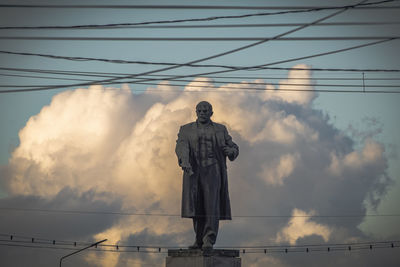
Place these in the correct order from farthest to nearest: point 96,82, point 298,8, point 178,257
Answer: point 96,82 < point 298,8 < point 178,257

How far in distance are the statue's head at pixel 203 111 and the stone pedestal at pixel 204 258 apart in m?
2.94

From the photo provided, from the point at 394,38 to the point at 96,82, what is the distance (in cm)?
737

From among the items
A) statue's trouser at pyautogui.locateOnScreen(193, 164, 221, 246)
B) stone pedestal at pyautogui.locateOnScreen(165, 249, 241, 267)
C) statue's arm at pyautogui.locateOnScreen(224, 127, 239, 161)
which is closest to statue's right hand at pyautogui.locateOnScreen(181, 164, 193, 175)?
statue's trouser at pyautogui.locateOnScreen(193, 164, 221, 246)

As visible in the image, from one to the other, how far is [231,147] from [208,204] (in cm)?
136

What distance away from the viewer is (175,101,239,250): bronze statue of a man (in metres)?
19.2

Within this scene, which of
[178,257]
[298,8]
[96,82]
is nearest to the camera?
[178,257]

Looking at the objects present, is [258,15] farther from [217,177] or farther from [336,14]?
[217,177]

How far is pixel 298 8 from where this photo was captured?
1997cm

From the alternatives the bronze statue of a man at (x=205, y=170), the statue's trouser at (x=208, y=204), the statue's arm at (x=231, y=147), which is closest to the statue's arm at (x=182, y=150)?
the bronze statue of a man at (x=205, y=170)

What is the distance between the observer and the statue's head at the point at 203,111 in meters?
19.4

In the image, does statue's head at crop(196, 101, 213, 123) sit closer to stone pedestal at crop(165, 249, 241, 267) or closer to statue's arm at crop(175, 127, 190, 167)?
statue's arm at crop(175, 127, 190, 167)

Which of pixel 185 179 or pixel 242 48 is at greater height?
pixel 242 48

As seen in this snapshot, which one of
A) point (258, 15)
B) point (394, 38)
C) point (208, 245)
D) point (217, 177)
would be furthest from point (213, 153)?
point (394, 38)

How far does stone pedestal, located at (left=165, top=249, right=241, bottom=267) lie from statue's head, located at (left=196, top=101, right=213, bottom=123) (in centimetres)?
294
